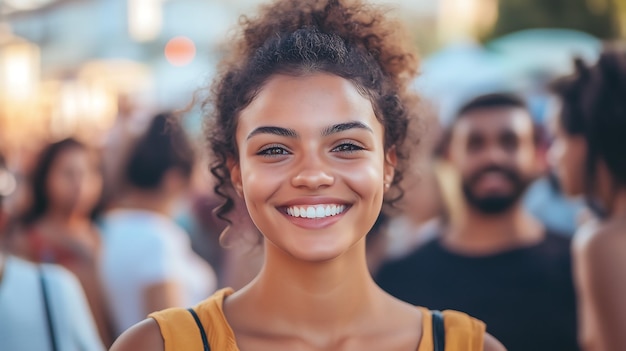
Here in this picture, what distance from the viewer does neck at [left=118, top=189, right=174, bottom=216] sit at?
182 inches

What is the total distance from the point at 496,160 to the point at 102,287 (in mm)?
2105

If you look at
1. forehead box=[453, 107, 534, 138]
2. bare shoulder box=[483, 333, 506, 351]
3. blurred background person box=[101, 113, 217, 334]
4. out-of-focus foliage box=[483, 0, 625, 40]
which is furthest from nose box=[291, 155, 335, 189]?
out-of-focus foliage box=[483, 0, 625, 40]

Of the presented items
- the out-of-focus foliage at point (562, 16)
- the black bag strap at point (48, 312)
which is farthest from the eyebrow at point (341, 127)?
the out-of-focus foliage at point (562, 16)

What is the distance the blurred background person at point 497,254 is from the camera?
165 inches

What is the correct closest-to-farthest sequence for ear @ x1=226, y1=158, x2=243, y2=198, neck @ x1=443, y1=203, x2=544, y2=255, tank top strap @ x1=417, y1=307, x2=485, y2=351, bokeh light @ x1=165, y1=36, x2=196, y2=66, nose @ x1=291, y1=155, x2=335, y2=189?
nose @ x1=291, y1=155, x2=335, y2=189 → tank top strap @ x1=417, y1=307, x2=485, y2=351 → ear @ x1=226, y1=158, x2=243, y2=198 → neck @ x1=443, y1=203, x2=544, y2=255 → bokeh light @ x1=165, y1=36, x2=196, y2=66

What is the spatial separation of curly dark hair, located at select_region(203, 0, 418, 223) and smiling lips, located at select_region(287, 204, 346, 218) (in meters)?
0.30

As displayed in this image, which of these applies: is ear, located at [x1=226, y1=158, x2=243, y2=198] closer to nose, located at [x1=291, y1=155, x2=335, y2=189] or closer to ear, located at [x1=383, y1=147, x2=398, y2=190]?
nose, located at [x1=291, y1=155, x2=335, y2=189]

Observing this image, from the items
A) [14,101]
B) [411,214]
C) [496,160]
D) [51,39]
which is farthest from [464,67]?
[51,39]

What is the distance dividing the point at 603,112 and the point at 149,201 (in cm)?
223

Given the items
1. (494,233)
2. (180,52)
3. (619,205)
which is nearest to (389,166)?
(619,205)

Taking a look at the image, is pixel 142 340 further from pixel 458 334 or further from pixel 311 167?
pixel 458 334

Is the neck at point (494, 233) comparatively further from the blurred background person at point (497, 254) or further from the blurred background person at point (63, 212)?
the blurred background person at point (63, 212)

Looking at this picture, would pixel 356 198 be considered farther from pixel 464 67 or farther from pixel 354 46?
pixel 464 67

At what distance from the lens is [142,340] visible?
2.23 metres
